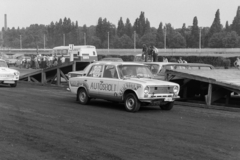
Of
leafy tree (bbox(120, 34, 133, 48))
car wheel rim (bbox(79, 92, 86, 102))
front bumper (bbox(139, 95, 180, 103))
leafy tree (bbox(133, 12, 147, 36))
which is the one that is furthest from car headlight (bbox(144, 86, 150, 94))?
leafy tree (bbox(133, 12, 147, 36))

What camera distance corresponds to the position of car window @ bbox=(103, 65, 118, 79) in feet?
42.9

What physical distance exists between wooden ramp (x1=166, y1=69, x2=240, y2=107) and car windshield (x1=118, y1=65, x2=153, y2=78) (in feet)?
6.14

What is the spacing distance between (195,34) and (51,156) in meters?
115

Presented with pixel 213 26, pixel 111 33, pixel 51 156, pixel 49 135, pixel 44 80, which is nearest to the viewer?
pixel 51 156

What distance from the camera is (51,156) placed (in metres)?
6.75

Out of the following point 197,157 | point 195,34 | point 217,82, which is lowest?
point 197,157

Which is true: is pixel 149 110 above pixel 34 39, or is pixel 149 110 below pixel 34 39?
below

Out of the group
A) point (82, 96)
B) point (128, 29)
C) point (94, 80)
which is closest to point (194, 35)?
point (128, 29)

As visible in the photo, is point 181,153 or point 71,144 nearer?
point 181,153

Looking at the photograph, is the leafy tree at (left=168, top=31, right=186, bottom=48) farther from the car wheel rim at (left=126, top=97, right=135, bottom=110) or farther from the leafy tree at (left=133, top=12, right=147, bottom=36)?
the car wheel rim at (left=126, top=97, right=135, bottom=110)

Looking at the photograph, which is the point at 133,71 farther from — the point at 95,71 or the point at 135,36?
the point at 135,36

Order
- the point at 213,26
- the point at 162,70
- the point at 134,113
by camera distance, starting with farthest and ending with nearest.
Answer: the point at 213,26, the point at 162,70, the point at 134,113

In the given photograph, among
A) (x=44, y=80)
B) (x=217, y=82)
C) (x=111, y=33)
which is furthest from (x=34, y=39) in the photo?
(x=217, y=82)

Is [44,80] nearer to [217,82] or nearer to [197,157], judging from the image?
[217,82]
